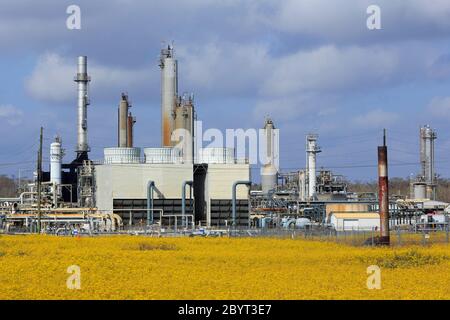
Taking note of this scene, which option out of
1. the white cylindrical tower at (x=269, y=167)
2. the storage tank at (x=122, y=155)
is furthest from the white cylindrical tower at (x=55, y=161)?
the white cylindrical tower at (x=269, y=167)

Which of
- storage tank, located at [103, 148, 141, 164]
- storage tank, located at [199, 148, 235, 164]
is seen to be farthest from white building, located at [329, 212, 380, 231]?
storage tank, located at [103, 148, 141, 164]

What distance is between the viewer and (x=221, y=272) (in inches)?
1318

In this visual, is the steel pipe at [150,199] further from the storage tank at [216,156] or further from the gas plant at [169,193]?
the storage tank at [216,156]

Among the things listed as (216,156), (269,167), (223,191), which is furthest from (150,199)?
(269,167)

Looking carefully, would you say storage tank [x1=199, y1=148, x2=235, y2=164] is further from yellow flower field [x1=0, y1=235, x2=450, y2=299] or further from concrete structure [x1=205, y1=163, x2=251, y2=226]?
yellow flower field [x1=0, y1=235, x2=450, y2=299]

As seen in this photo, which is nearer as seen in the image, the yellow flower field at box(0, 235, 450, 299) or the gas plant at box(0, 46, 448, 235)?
the yellow flower field at box(0, 235, 450, 299)

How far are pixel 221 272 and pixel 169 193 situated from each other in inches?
2645

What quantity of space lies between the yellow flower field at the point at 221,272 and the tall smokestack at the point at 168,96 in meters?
53.3

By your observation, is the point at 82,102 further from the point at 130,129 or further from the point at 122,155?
the point at 122,155

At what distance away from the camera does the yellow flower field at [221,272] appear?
2569 cm

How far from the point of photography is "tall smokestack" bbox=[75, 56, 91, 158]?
375ft

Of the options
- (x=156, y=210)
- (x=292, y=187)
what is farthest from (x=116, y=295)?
(x=292, y=187)

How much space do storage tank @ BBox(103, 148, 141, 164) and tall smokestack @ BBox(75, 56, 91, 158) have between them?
1133cm
